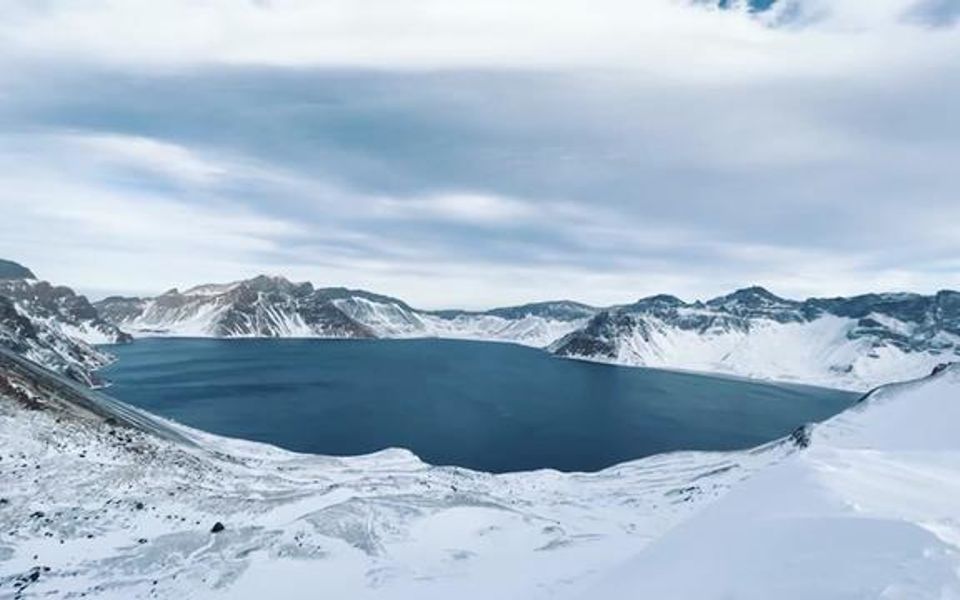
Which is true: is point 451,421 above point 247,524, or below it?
below

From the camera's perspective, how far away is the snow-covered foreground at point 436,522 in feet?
51.9

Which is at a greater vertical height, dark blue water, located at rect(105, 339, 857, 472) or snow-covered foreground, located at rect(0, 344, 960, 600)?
snow-covered foreground, located at rect(0, 344, 960, 600)

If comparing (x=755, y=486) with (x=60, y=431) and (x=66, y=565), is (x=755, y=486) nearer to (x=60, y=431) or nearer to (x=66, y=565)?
(x=66, y=565)

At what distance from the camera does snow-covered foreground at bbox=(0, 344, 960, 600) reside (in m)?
15.8

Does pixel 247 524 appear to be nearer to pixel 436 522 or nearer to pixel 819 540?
pixel 436 522

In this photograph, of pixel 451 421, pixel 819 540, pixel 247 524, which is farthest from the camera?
pixel 451 421

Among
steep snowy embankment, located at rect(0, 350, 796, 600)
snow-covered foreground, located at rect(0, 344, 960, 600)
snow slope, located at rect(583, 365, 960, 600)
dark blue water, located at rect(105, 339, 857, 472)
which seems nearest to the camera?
snow slope, located at rect(583, 365, 960, 600)

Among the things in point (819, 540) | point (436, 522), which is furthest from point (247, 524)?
point (819, 540)

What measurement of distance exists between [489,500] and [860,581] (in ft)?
169

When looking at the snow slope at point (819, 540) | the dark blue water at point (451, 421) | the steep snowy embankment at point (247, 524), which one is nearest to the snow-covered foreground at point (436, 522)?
the snow slope at point (819, 540)

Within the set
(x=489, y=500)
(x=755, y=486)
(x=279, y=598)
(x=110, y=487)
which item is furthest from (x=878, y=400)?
(x=110, y=487)

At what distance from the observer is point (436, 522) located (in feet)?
172

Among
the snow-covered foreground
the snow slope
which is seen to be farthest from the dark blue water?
the snow slope

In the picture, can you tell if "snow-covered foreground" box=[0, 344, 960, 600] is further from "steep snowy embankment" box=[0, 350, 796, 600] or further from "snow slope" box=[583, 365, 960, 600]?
"steep snowy embankment" box=[0, 350, 796, 600]
